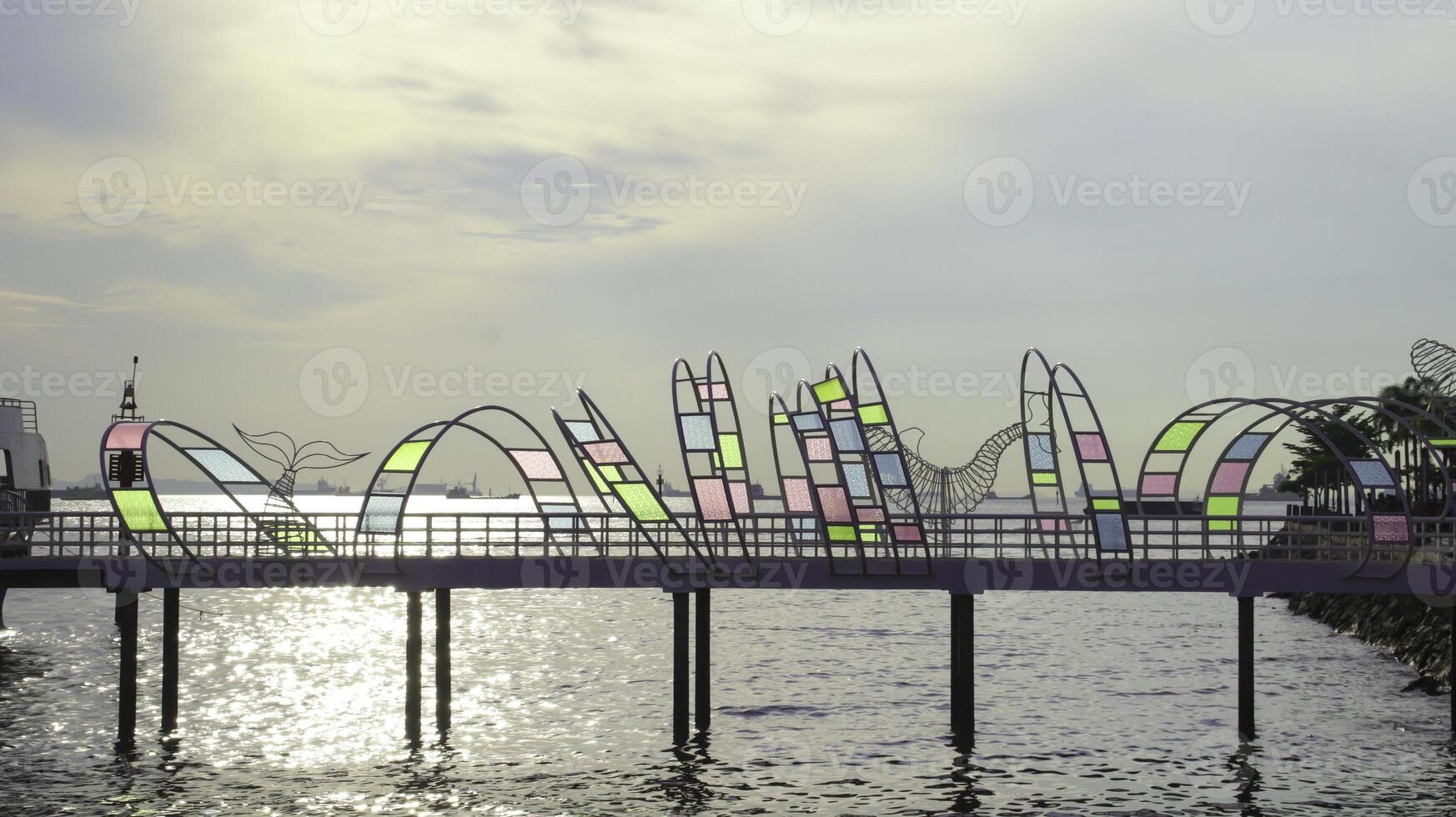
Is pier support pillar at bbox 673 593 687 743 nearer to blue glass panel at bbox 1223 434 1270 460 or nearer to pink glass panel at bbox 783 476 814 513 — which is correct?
pink glass panel at bbox 783 476 814 513

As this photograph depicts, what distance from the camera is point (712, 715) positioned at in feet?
144

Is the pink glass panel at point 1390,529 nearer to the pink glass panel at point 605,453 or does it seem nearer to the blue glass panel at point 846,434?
the blue glass panel at point 846,434

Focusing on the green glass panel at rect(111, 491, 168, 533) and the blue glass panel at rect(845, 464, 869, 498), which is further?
the blue glass panel at rect(845, 464, 869, 498)

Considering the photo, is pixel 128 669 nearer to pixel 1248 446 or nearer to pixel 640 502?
pixel 640 502

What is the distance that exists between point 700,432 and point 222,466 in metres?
12.4

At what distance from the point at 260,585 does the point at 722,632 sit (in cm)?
4781

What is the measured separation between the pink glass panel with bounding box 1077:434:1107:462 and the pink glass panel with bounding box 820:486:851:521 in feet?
20.2

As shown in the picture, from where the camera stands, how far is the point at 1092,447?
3453 cm

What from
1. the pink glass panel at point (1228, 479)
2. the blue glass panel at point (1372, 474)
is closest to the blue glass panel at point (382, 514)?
the pink glass panel at point (1228, 479)

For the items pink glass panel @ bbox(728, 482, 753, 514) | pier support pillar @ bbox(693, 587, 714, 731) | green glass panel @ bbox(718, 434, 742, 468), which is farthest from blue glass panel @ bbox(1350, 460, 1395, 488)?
pier support pillar @ bbox(693, 587, 714, 731)

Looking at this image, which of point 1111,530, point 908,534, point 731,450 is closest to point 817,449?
point 731,450

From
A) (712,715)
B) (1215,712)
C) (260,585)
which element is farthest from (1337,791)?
(260,585)

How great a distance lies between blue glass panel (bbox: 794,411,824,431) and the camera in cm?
3359

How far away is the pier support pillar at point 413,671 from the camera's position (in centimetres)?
3469
